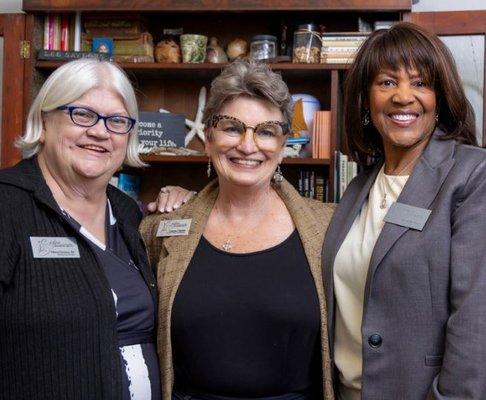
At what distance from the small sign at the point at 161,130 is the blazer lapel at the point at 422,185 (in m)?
1.80

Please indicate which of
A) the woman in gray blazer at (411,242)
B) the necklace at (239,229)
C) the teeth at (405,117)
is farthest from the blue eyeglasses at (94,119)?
the teeth at (405,117)

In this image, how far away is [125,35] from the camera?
10.8 feet

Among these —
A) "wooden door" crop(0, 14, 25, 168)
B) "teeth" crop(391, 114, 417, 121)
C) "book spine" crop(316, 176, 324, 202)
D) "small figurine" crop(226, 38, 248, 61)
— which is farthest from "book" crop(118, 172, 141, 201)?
"teeth" crop(391, 114, 417, 121)

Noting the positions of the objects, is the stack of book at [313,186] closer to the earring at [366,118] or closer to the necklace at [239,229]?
the necklace at [239,229]

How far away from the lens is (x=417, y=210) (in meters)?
1.63

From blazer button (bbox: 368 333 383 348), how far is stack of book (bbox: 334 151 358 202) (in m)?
1.50

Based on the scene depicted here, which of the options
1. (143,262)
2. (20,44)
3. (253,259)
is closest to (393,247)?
(253,259)

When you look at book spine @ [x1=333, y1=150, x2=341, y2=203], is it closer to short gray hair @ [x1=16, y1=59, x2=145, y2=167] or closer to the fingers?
the fingers

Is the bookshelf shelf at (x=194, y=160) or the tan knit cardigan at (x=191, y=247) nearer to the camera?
the tan knit cardigan at (x=191, y=247)

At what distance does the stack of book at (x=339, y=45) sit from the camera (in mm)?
3074

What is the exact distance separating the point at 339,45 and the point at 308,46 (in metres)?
0.14

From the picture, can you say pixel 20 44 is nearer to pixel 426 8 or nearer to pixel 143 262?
pixel 143 262

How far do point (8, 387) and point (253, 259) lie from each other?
736mm

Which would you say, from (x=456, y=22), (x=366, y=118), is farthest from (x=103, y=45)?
(x=366, y=118)
